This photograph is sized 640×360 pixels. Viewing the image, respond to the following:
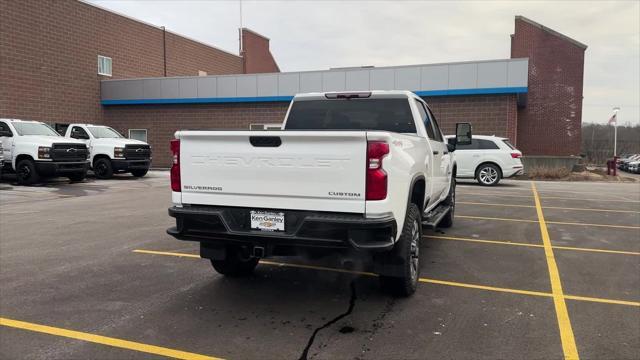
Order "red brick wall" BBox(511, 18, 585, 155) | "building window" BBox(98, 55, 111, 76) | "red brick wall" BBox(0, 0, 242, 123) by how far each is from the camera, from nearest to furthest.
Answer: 1. "red brick wall" BBox(0, 0, 242, 123)
2. "building window" BBox(98, 55, 111, 76)
3. "red brick wall" BBox(511, 18, 585, 155)

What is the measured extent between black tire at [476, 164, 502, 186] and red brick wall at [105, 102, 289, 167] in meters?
10.2

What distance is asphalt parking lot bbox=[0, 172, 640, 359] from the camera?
3.75 m

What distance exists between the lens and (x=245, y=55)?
3944 cm

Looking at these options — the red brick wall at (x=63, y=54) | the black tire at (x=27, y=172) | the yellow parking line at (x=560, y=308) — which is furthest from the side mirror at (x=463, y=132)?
the red brick wall at (x=63, y=54)

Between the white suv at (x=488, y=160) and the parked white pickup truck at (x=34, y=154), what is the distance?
509 inches

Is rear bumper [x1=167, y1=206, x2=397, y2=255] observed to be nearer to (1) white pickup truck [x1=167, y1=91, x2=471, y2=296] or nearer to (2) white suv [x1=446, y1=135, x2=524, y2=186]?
(1) white pickup truck [x1=167, y1=91, x2=471, y2=296]

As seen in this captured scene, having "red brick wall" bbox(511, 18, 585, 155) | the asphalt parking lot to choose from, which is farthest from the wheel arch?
"red brick wall" bbox(511, 18, 585, 155)

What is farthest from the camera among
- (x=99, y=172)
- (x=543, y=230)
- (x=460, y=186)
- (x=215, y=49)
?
(x=215, y=49)

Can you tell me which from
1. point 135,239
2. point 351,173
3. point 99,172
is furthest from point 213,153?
point 99,172

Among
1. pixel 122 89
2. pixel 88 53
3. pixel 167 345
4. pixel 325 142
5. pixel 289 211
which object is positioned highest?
pixel 88 53

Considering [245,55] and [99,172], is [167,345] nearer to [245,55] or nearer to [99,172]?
[99,172]

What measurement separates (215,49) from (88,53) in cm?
1249

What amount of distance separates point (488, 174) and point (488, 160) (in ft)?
1.74

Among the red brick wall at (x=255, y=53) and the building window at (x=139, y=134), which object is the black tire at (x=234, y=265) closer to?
the building window at (x=139, y=134)
